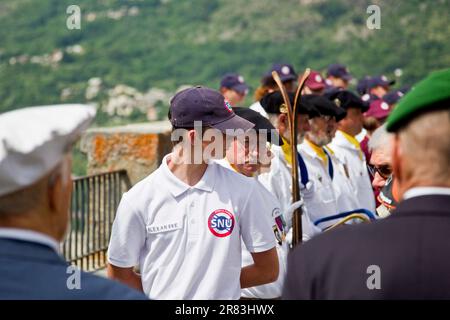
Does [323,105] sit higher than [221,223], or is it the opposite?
[323,105]

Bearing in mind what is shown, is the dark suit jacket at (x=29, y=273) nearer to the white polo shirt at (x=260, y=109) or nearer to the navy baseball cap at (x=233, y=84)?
the white polo shirt at (x=260, y=109)

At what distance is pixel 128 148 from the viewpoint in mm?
8891

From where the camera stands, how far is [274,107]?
6.05 meters

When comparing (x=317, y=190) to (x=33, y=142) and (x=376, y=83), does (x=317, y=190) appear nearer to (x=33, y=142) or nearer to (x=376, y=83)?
(x=33, y=142)

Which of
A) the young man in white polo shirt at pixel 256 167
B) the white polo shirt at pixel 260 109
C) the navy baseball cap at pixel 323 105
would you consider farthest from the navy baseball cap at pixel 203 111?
the navy baseball cap at pixel 323 105

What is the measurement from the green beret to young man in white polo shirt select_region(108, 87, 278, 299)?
166 cm

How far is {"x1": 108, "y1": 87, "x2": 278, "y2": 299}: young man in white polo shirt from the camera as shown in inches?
158

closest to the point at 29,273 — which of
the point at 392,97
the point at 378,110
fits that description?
the point at 378,110

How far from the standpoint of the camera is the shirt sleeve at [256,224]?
418 cm

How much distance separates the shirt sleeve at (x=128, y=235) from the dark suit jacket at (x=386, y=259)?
5.54 feet

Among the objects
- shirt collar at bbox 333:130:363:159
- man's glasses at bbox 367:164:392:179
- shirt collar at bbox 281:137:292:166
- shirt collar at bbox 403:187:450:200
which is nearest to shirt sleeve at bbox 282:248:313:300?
shirt collar at bbox 403:187:450:200

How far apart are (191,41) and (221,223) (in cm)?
4881
